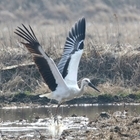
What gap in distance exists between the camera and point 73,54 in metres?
15.7

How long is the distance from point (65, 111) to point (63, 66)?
1.86m

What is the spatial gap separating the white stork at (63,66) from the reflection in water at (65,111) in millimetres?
844

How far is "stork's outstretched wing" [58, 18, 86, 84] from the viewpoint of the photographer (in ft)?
50.3

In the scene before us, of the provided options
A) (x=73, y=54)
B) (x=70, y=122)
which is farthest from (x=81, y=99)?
(x=70, y=122)

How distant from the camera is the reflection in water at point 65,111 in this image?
53.0ft

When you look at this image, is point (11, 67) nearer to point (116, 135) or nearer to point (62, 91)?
point (62, 91)

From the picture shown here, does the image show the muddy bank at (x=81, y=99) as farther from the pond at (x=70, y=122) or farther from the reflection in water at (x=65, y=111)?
the reflection in water at (x=65, y=111)

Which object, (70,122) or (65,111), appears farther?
(65,111)

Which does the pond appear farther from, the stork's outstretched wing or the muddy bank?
the stork's outstretched wing

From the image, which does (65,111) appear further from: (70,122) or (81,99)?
(70,122)

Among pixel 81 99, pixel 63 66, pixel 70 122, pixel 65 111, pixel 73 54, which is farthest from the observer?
pixel 81 99

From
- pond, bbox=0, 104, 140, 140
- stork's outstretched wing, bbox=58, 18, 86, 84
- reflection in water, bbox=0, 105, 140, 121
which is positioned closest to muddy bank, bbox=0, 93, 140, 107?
pond, bbox=0, 104, 140, 140

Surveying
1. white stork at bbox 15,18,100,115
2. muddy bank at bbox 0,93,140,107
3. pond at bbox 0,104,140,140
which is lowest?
pond at bbox 0,104,140,140

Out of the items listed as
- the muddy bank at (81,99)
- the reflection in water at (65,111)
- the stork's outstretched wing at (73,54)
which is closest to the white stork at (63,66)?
the stork's outstretched wing at (73,54)
